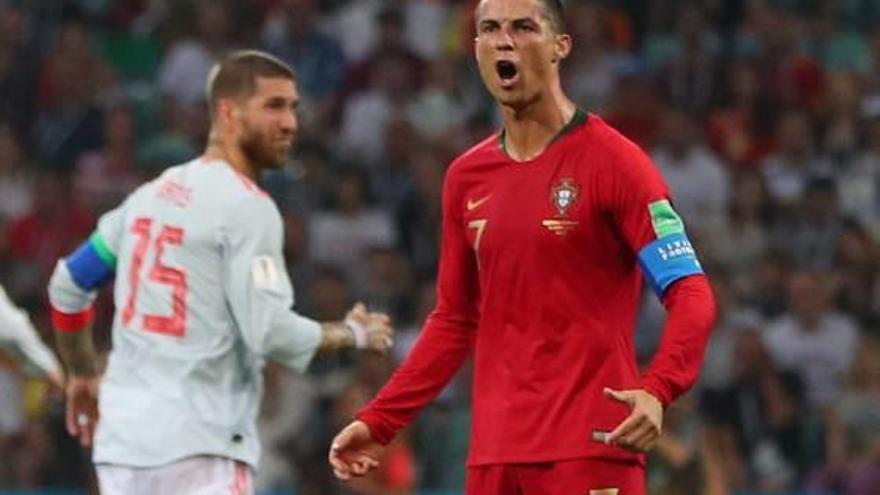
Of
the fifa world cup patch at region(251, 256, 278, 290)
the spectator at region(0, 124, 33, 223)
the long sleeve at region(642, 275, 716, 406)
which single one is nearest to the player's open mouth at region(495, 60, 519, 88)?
the long sleeve at region(642, 275, 716, 406)

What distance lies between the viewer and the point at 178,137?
1569 cm

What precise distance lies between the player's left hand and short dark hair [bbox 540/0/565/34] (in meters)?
1.25

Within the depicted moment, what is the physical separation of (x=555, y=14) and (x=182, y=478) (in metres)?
2.20

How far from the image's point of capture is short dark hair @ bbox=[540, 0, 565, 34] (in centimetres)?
732

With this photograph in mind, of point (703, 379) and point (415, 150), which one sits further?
point (415, 150)

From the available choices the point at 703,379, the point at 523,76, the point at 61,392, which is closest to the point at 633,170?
the point at 523,76

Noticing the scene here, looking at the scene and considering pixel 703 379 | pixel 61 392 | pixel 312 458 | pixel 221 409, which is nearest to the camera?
pixel 221 409

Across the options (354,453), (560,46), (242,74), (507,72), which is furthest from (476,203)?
(242,74)

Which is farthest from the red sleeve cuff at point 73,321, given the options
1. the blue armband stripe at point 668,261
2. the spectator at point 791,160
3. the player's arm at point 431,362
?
the spectator at point 791,160

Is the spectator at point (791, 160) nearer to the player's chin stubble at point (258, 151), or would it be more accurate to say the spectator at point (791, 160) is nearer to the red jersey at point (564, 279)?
the player's chin stubble at point (258, 151)

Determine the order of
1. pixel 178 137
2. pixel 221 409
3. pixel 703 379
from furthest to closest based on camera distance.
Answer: pixel 178 137 → pixel 703 379 → pixel 221 409

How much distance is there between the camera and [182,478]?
8.45 m

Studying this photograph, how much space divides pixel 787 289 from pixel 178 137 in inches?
155

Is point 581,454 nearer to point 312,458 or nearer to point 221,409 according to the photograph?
point 221,409
